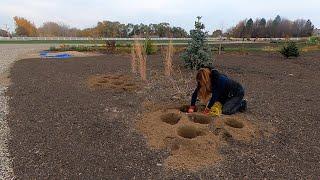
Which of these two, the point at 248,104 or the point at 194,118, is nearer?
the point at 194,118

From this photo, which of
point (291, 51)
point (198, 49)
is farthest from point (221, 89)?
point (291, 51)

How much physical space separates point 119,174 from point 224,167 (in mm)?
1245

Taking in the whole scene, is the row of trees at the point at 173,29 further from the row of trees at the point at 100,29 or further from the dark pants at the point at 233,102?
the dark pants at the point at 233,102

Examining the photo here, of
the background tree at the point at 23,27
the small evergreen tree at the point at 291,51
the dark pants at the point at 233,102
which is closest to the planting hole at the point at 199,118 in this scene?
the dark pants at the point at 233,102

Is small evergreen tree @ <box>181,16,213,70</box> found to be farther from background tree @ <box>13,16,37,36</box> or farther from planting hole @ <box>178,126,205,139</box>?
background tree @ <box>13,16,37,36</box>

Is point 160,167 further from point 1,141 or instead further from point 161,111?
point 1,141

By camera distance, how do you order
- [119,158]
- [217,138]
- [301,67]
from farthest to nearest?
[301,67]
[217,138]
[119,158]

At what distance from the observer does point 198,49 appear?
32.7 ft

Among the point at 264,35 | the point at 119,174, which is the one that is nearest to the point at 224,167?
the point at 119,174

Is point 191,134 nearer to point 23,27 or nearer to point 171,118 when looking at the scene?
point 171,118

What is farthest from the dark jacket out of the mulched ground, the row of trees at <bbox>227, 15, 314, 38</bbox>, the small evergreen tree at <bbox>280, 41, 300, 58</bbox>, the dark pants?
the row of trees at <bbox>227, 15, 314, 38</bbox>

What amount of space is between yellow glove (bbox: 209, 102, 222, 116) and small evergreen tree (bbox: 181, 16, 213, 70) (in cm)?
445

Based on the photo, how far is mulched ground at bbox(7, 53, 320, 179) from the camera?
158 inches

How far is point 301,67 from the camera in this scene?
449 inches
